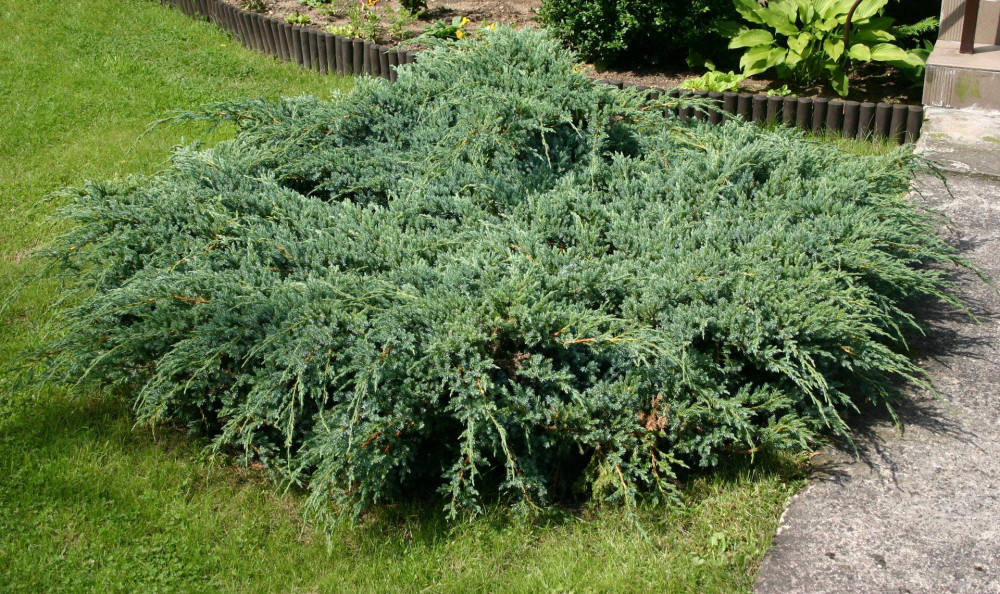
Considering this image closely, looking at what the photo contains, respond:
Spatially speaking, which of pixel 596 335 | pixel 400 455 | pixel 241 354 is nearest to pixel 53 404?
pixel 241 354

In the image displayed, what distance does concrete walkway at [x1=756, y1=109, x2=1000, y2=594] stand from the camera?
2.62 meters

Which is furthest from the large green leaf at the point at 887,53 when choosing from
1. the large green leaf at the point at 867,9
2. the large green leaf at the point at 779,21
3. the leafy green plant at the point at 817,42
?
the large green leaf at the point at 779,21

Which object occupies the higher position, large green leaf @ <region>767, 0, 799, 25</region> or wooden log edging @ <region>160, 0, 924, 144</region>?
large green leaf @ <region>767, 0, 799, 25</region>

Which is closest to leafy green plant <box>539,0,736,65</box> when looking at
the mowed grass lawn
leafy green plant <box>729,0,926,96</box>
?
leafy green plant <box>729,0,926,96</box>

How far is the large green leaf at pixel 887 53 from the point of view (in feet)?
19.4

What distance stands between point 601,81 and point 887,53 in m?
1.97

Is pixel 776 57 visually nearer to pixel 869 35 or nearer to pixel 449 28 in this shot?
pixel 869 35

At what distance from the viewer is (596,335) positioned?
3004 millimetres

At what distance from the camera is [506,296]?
9.90 ft

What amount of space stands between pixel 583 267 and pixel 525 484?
0.88 m

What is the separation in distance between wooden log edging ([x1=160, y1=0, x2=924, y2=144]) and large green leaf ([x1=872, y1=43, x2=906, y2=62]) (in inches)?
16.2

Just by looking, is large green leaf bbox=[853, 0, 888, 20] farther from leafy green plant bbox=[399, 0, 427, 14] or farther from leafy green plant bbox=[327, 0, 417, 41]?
leafy green plant bbox=[399, 0, 427, 14]

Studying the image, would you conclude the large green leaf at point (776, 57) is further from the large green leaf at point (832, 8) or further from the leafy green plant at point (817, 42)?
the large green leaf at point (832, 8)

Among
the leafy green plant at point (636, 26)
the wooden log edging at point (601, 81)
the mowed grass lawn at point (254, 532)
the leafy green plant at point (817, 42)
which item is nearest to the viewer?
the mowed grass lawn at point (254, 532)
